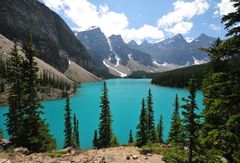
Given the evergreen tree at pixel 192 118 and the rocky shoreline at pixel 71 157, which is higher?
the evergreen tree at pixel 192 118

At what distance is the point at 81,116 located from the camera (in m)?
83.4

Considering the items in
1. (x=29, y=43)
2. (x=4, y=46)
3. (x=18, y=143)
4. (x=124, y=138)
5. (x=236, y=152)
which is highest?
(x=4, y=46)

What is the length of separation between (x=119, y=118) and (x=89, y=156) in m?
60.1

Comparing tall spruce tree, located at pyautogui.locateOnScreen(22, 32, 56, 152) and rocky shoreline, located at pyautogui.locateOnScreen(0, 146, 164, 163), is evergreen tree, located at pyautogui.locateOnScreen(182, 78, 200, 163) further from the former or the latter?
tall spruce tree, located at pyautogui.locateOnScreen(22, 32, 56, 152)

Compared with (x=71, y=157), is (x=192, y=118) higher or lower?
higher

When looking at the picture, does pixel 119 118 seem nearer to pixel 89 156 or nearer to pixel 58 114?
pixel 58 114

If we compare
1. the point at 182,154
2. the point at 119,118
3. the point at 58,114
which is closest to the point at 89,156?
the point at 182,154

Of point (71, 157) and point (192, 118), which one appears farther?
point (71, 157)

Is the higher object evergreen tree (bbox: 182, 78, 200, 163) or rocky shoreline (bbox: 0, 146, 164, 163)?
evergreen tree (bbox: 182, 78, 200, 163)

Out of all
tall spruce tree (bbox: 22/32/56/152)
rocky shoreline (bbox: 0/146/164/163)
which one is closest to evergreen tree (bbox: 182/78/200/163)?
rocky shoreline (bbox: 0/146/164/163)

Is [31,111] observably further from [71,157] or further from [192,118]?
[192,118]

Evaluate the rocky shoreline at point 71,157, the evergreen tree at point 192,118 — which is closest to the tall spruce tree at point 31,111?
the rocky shoreline at point 71,157

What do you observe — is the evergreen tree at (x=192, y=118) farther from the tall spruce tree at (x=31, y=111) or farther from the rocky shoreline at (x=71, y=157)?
the tall spruce tree at (x=31, y=111)

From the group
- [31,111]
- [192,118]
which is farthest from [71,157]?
[192,118]
